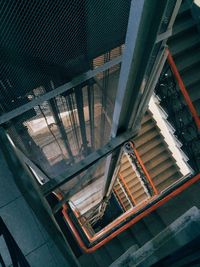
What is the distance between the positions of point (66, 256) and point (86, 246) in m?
5.68

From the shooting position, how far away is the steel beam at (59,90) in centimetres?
333

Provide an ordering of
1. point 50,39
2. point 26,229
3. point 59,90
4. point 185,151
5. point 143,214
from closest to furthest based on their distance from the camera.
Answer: point 50,39 < point 26,229 < point 59,90 < point 143,214 < point 185,151

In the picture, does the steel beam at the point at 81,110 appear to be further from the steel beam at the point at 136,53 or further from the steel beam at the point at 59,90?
the steel beam at the point at 136,53

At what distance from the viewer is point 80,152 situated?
666 centimetres

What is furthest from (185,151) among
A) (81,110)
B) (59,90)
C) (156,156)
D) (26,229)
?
(26,229)

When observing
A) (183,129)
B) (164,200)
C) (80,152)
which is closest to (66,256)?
(80,152)

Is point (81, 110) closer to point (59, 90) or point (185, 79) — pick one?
point (59, 90)

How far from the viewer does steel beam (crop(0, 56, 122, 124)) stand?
10.9 ft

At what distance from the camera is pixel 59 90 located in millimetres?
3592

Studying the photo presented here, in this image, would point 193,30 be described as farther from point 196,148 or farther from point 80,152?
point 80,152

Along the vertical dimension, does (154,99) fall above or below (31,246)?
above

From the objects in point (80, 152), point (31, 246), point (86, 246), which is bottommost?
point (86, 246)

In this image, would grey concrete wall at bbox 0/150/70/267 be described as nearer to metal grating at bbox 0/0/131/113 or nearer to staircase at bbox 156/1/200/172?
metal grating at bbox 0/0/131/113

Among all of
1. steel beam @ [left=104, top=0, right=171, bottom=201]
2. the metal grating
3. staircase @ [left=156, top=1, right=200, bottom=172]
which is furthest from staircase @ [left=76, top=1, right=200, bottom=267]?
the metal grating
